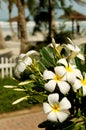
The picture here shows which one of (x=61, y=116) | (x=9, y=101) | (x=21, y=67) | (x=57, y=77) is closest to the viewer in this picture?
(x=61, y=116)

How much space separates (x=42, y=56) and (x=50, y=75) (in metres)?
0.38

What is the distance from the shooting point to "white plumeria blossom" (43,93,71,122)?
2.41m

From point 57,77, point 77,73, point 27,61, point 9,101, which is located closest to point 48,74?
point 57,77

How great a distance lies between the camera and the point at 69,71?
2545 mm

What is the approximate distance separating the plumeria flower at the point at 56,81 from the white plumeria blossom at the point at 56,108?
0.14 feet

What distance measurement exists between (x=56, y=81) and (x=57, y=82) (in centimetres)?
1

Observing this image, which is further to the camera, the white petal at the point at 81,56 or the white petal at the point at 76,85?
the white petal at the point at 81,56

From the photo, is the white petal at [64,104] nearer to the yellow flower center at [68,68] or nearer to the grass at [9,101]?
the yellow flower center at [68,68]

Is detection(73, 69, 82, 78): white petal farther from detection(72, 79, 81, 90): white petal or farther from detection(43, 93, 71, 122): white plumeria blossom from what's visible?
detection(43, 93, 71, 122): white plumeria blossom

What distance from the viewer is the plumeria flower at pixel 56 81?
2465 mm

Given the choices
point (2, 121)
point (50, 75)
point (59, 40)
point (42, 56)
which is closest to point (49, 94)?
point (50, 75)

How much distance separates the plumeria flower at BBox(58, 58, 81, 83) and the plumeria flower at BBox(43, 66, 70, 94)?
0.09 feet

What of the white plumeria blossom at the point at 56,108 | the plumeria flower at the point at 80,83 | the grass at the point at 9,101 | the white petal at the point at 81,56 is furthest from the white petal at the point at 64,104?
the grass at the point at 9,101

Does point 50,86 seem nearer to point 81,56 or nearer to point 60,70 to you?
point 60,70
